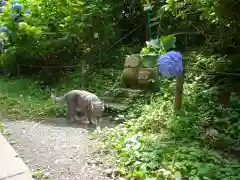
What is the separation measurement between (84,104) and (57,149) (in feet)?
5.04

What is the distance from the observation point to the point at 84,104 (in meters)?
5.03

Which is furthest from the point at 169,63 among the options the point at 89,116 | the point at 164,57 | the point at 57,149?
the point at 89,116

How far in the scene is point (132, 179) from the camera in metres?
2.73

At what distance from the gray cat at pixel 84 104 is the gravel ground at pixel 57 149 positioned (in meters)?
0.32

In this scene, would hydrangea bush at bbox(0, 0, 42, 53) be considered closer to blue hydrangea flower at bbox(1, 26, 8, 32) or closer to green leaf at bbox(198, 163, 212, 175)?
blue hydrangea flower at bbox(1, 26, 8, 32)

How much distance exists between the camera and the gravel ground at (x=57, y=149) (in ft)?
9.77

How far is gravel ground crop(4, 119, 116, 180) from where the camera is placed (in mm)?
2979

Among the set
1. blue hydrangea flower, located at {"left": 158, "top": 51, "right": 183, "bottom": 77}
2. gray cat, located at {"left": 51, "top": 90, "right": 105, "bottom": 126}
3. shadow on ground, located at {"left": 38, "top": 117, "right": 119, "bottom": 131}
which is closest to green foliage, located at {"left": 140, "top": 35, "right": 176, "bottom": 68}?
blue hydrangea flower, located at {"left": 158, "top": 51, "right": 183, "bottom": 77}

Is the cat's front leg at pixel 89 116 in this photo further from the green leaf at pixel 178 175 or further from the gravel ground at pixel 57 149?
the green leaf at pixel 178 175

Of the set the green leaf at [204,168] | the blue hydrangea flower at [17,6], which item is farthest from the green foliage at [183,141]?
the blue hydrangea flower at [17,6]

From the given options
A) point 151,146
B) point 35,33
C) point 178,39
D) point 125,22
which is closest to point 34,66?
point 35,33

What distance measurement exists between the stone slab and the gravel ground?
101 mm

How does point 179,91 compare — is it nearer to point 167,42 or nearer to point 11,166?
point 167,42

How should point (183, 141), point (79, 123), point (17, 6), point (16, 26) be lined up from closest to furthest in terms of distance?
1. point (183, 141)
2. point (79, 123)
3. point (17, 6)
4. point (16, 26)
